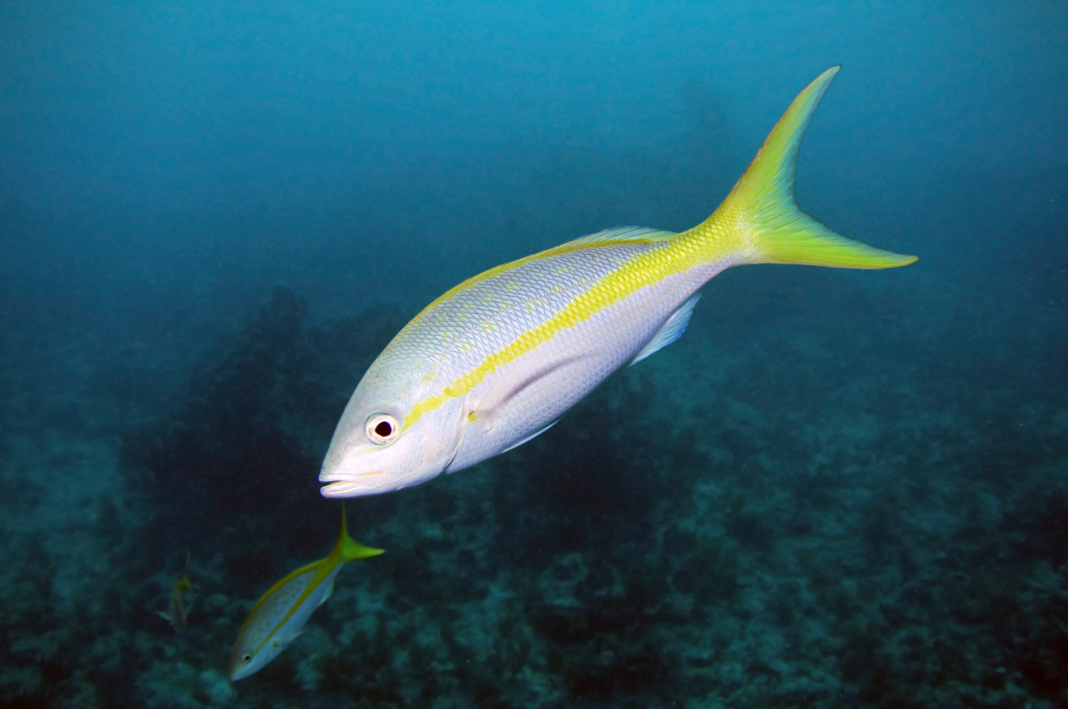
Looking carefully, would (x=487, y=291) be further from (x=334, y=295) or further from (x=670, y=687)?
(x=334, y=295)

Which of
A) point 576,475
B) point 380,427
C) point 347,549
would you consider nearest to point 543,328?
point 380,427

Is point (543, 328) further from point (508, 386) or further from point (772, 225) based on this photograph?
point (772, 225)

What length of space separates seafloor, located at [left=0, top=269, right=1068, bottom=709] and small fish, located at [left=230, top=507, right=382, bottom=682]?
1.51 metres

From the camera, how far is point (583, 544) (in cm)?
445

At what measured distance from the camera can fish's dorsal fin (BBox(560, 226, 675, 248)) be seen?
160 cm

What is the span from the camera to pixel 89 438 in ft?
23.2

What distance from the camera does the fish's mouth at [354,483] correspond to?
45.4 inches

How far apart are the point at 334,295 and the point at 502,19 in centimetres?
10904

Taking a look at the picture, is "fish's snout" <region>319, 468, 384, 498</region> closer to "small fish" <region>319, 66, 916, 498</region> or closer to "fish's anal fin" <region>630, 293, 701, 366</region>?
"small fish" <region>319, 66, 916, 498</region>

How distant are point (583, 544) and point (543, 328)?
3.76m

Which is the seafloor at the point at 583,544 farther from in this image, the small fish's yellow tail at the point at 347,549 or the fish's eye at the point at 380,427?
the fish's eye at the point at 380,427

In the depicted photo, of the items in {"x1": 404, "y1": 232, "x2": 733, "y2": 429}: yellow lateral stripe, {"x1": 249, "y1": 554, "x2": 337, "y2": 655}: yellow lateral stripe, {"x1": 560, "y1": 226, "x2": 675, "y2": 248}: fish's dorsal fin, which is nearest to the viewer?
{"x1": 404, "y1": 232, "x2": 733, "y2": 429}: yellow lateral stripe

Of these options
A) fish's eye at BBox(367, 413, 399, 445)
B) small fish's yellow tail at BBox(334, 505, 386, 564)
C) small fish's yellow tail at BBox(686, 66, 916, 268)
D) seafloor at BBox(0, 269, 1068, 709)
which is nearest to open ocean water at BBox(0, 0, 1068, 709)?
seafloor at BBox(0, 269, 1068, 709)

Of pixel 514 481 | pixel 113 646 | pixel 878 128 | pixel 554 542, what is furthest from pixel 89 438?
pixel 878 128
